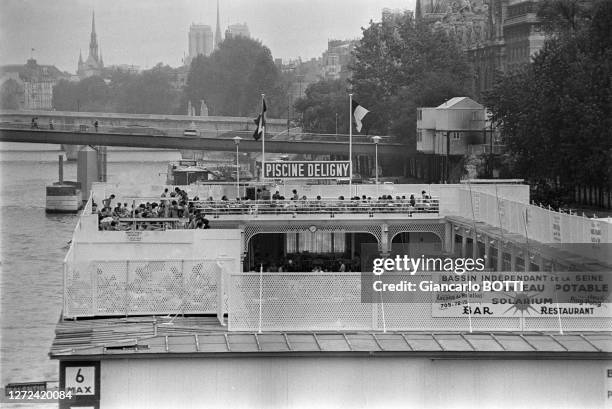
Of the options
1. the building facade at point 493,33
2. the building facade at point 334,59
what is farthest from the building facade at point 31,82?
the building facade at point 493,33

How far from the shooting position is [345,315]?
14.0 m

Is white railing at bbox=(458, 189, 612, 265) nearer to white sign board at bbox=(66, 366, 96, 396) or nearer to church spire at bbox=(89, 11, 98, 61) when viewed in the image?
white sign board at bbox=(66, 366, 96, 396)

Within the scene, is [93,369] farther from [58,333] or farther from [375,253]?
[375,253]

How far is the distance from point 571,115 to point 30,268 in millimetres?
17185

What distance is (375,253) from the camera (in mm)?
31484

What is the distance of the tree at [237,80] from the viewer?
119688 millimetres

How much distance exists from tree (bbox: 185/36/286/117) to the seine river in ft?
84.5

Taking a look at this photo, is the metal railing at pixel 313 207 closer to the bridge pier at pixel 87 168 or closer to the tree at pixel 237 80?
the bridge pier at pixel 87 168

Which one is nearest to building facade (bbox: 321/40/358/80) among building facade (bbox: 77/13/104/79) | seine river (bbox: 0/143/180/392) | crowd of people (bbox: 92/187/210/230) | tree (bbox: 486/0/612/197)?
building facade (bbox: 77/13/104/79)

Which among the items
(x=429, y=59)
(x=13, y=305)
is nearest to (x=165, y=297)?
(x=13, y=305)

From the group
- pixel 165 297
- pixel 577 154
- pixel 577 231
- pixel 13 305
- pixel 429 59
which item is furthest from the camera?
pixel 429 59

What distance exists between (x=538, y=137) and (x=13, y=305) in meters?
20.6

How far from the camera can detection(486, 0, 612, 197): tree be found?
151 ft

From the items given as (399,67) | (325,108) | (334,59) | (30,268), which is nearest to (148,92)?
(334,59)
